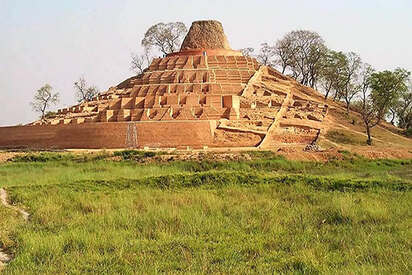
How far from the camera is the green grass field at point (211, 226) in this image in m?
5.23

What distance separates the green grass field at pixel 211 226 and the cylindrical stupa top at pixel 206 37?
77.0 ft

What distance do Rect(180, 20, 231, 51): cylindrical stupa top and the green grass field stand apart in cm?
2346

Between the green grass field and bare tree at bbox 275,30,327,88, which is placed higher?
bare tree at bbox 275,30,327,88

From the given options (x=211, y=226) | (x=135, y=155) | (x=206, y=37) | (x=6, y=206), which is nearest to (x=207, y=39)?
(x=206, y=37)

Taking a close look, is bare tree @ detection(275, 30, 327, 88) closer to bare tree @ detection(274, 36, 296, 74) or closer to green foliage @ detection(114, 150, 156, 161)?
bare tree @ detection(274, 36, 296, 74)

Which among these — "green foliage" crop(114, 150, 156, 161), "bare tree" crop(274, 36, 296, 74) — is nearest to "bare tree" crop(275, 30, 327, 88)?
"bare tree" crop(274, 36, 296, 74)

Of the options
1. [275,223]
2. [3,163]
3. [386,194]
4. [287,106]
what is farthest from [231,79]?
[275,223]

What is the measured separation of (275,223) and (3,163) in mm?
14938

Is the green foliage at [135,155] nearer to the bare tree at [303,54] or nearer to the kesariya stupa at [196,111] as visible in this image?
the kesariya stupa at [196,111]

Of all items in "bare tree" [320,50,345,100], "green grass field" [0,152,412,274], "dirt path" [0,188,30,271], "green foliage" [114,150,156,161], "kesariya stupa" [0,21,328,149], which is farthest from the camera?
"bare tree" [320,50,345,100]

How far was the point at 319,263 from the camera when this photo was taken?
5125mm

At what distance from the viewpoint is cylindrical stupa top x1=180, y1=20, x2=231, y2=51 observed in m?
34.1

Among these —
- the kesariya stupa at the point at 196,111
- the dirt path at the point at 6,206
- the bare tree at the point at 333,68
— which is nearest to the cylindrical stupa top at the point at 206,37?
the kesariya stupa at the point at 196,111

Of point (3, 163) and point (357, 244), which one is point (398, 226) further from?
point (3, 163)
